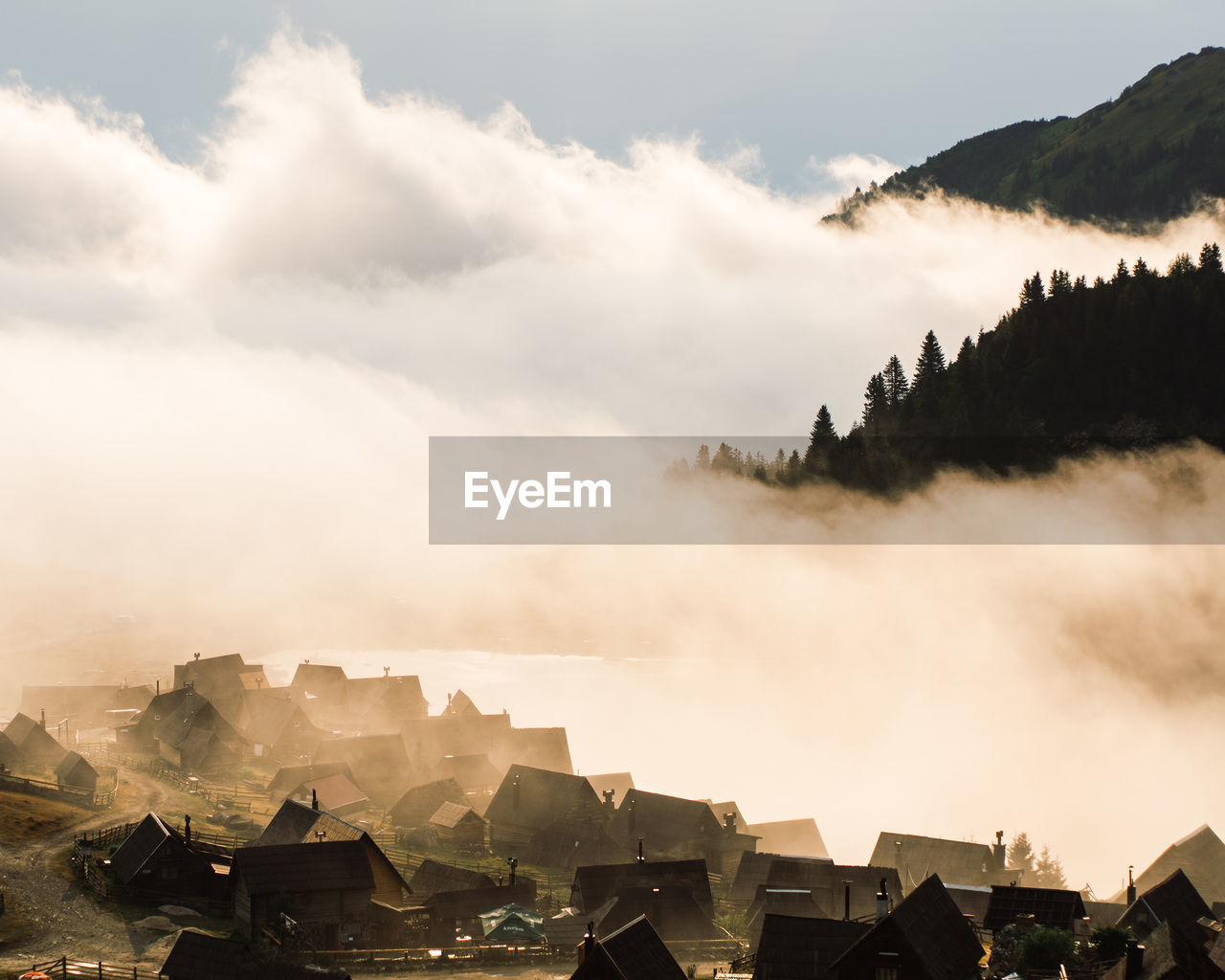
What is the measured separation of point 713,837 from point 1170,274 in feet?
523

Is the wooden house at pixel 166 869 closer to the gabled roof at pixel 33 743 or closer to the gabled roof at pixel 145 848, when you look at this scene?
the gabled roof at pixel 145 848

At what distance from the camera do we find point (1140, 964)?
36.1 meters

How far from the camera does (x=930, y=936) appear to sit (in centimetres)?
3819

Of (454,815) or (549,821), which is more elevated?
(454,815)

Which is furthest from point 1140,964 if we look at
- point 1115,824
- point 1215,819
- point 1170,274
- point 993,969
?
point 1170,274

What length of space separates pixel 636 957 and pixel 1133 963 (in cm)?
1724

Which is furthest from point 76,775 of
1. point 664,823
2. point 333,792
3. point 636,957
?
point 636,957

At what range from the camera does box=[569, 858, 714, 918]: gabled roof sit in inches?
2258

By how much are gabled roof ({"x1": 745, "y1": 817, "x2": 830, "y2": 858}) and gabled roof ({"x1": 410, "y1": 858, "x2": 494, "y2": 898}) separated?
2670cm

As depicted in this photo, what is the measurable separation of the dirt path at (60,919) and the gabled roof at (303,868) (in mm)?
4828

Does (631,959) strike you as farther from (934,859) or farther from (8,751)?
(8,751)

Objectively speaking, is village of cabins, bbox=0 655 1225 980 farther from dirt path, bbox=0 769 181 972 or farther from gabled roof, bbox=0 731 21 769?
dirt path, bbox=0 769 181 972

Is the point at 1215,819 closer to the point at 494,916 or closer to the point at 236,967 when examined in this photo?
the point at 494,916

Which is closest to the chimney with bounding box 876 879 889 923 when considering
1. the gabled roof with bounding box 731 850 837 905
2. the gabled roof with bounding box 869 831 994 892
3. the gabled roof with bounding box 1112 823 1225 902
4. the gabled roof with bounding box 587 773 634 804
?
the gabled roof with bounding box 731 850 837 905
